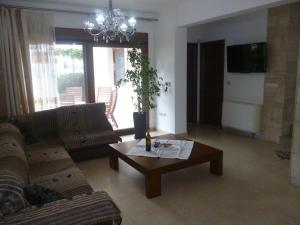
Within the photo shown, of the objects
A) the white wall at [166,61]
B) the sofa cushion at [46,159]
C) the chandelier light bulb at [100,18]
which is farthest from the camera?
the white wall at [166,61]

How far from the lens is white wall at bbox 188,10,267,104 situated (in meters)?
4.67

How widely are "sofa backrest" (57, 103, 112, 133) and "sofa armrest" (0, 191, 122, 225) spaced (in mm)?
2485

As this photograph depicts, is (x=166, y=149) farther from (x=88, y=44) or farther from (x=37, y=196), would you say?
(x=88, y=44)

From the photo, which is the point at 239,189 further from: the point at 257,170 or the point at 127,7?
the point at 127,7

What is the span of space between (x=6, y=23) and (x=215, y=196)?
377 centimetres

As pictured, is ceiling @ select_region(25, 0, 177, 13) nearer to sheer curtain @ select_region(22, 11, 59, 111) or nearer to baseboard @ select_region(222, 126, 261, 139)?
sheer curtain @ select_region(22, 11, 59, 111)

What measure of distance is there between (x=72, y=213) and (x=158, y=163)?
1399mm

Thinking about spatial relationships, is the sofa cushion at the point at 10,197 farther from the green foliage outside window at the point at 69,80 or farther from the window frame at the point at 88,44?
the window frame at the point at 88,44

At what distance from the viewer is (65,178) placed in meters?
2.30

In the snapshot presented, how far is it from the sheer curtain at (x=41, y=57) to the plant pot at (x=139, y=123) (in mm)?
1480

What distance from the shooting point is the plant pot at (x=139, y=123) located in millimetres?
4918

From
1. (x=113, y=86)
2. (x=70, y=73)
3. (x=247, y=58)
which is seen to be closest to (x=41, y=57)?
(x=70, y=73)

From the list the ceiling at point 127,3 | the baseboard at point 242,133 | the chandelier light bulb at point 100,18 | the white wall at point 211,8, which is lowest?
the baseboard at point 242,133

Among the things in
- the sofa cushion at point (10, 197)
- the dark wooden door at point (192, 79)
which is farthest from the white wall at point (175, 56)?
the sofa cushion at point (10, 197)
